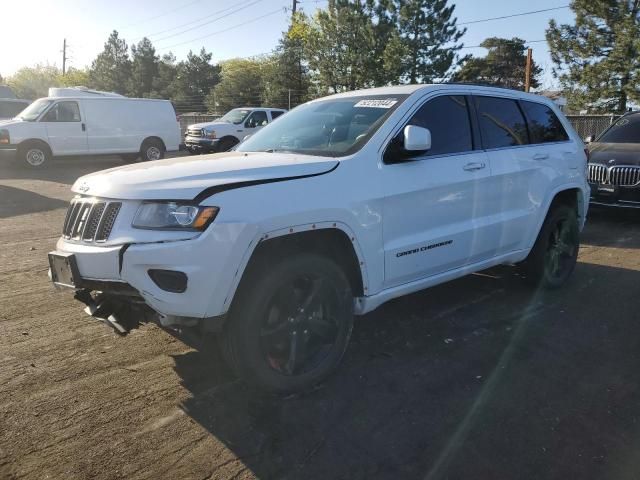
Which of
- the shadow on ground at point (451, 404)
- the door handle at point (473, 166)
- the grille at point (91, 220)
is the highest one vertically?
the door handle at point (473, 166)

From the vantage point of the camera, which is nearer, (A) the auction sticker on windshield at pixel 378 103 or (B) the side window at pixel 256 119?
(A) the auction sticker on windshield at pixel 378 103

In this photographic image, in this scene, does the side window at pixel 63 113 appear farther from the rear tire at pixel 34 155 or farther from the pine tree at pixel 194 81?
the pine tree at pixel 194 81

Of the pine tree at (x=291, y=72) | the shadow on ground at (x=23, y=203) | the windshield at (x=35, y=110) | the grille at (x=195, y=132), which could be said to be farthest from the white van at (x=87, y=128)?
the pine tree at (x=291, y=72)

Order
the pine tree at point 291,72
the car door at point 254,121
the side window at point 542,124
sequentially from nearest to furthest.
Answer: the side window at point 542,124
the car door at point 254,121
the pine tree at point 291,72

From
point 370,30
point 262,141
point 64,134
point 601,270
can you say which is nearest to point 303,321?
point 262,141

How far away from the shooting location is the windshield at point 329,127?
373 centimetres

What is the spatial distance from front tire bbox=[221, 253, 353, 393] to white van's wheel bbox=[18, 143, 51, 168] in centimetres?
1529

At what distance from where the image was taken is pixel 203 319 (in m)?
2.84

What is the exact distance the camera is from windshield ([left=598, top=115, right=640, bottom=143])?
990 centimetres

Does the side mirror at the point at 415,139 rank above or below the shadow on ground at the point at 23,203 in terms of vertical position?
above

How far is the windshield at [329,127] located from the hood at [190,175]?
279 millimetres

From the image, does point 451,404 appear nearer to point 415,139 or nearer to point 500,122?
point 415,139

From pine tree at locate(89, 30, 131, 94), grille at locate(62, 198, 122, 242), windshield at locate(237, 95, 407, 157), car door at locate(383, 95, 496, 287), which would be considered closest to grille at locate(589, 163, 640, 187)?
car door at locate(383, 95, 496, 287)

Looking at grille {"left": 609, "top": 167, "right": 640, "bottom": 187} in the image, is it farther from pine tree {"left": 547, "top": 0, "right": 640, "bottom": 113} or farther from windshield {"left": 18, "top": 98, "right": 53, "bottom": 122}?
pine tree {"left": 547, "top": 0, "right": 640, "bottom": 113}
